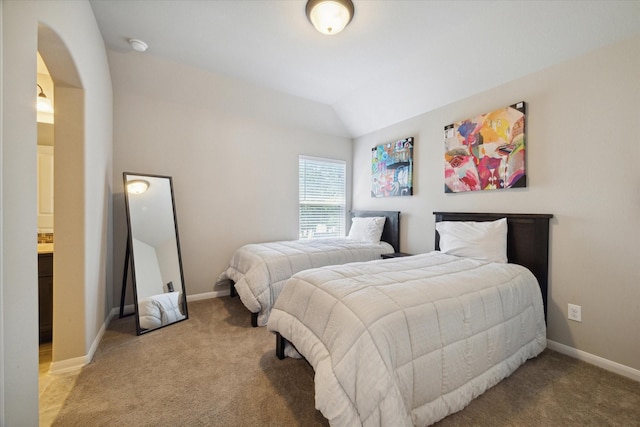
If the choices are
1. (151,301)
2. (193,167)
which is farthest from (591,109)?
(151,301)

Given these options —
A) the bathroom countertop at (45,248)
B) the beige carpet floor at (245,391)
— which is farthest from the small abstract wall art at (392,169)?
the bathroom countertop at (45,248)

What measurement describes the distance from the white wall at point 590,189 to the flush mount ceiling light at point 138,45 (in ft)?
11.4

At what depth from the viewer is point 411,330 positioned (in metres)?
1.30

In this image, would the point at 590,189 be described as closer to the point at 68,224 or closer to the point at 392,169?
the point at 392,169

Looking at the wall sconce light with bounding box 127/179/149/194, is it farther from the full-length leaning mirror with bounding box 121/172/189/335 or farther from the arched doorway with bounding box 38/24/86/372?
the arched doorway with bounding box 38/24/86/372

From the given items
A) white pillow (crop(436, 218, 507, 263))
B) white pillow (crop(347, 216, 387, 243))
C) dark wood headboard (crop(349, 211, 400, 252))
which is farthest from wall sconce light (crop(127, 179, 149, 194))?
white pillow (crop(436, 218, 507, 263))

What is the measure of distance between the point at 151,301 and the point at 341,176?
3189 millimetres

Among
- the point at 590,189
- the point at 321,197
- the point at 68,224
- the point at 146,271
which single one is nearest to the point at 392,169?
the point at 321,197

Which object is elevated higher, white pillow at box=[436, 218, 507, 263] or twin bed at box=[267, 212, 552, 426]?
white pillow at box=[436, 218, 507, 263]

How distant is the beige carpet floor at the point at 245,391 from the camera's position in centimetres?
142

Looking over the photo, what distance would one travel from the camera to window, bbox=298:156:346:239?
4.12 metres

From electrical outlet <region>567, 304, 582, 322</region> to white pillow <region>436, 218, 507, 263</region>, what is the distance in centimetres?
56

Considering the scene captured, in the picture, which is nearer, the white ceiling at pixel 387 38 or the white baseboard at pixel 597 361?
the white baseboard at pixel 597 361

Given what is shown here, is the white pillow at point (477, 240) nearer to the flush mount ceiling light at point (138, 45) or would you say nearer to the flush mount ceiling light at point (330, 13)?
the flush mount ceiling light at point (330, 13)
